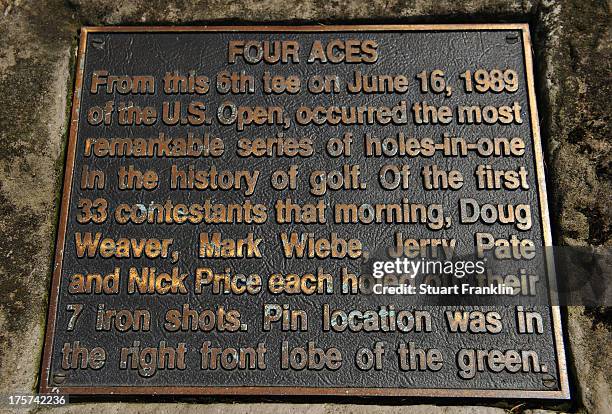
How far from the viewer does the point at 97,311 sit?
3.17 meters

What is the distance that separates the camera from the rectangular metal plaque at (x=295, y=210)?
308cm

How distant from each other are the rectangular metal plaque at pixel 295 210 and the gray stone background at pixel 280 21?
3.7 inches

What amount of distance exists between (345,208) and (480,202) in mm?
783

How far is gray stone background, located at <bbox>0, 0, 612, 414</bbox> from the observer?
121 inches

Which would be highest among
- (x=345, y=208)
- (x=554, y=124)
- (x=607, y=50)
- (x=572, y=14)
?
(x=572, y=14)

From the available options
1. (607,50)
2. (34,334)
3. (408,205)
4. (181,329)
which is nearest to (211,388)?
(181,329)

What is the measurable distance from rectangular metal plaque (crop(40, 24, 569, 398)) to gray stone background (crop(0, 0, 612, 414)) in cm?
9

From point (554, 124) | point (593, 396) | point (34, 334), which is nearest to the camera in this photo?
point (593, 396)

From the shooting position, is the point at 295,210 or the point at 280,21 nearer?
the point at 295,210

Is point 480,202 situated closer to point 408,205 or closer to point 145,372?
point 408,205

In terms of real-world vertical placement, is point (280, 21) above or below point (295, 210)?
above

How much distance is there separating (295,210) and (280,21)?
129cm

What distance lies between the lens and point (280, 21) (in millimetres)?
3709

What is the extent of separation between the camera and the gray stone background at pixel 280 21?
10.1 feet
